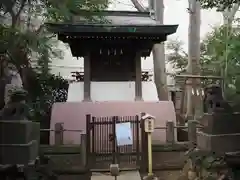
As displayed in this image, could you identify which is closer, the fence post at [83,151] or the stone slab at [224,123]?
the stone slab at [224,123]

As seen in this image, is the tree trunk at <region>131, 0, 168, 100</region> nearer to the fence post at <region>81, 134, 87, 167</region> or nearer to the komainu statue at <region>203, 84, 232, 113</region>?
the fence post at <region>81, 134, 87, 167</region>

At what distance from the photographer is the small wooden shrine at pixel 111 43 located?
1283 cm

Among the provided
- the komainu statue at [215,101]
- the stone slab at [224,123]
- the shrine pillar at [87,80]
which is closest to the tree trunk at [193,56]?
the shrine pillar at [87,80]

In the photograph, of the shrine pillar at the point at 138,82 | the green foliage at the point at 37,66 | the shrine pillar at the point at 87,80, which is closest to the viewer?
the green foliage at the point at 37,66

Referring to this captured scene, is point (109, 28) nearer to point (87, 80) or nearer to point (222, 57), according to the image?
point (87, 80)

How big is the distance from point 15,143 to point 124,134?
3.89 meters

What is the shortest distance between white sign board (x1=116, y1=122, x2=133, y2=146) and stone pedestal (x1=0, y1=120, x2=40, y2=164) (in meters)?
3.54

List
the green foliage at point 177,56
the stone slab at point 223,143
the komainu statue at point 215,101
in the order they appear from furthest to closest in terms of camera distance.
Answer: the green foliage at point 177,56 < the komainu statue at point 215,101 < the stone slab at point 223,143

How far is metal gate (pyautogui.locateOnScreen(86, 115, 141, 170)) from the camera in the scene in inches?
388

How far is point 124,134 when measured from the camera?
9.55 m

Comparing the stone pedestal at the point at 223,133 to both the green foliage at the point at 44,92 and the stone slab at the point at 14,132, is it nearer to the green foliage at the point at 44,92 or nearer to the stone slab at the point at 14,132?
the stone slab at the point at 14,132

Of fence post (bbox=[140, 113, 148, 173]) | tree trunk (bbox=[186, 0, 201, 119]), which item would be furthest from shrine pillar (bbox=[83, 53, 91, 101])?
tree trunk (bbox=[186, 0, 201, 119])

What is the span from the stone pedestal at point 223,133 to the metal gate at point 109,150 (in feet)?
11.5

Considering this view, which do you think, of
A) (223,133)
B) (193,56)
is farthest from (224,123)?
(193,56)
